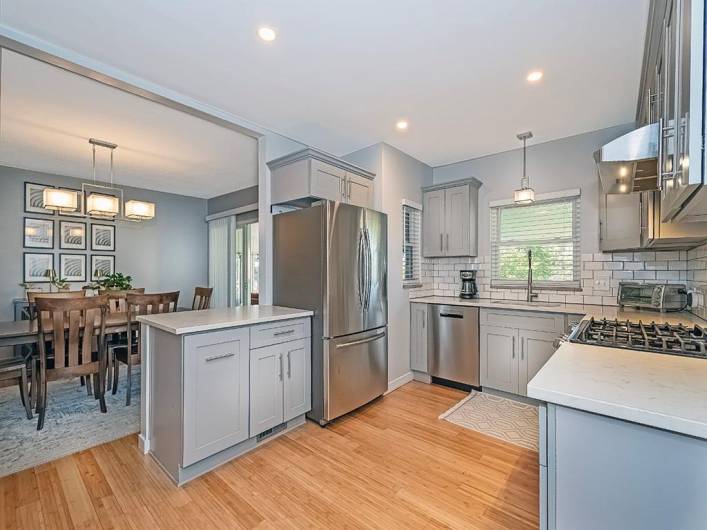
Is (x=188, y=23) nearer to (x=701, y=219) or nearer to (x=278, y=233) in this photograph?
(x=278, y=233)

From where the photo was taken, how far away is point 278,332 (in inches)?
99.1

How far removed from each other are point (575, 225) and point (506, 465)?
2504 mm

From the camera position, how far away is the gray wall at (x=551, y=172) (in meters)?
3.29

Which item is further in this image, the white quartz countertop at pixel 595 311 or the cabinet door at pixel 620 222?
the cabinet door at pixel 620 222

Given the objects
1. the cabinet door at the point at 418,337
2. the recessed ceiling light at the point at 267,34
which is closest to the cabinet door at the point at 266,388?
the cabinet door at the point at 418,337

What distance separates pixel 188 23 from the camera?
6.15 ft

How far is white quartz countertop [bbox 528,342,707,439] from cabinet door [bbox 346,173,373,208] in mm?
2391

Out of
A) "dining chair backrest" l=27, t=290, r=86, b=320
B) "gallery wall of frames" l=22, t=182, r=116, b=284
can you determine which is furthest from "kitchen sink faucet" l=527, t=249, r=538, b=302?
"gallery wall of frames" l=22, t=182, r=116, b=284

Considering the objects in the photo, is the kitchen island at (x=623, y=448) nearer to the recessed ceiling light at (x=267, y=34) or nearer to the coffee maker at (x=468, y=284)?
the recessed ceiling light at (x=267, y=34)

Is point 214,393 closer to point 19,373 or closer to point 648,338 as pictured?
point 19,373

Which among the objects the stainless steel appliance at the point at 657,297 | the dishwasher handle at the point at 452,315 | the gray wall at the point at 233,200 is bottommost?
the dishwasher handle at the point at 452,315

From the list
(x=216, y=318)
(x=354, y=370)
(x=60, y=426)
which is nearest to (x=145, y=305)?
(x=60, y=426)

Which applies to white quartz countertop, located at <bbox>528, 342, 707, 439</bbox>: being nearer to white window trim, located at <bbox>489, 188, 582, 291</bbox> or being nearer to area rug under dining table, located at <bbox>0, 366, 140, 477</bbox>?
white window trim, located at <bbox>489, 188, 582, 291</bbox>

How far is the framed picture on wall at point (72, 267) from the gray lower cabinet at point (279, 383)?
432 cm
